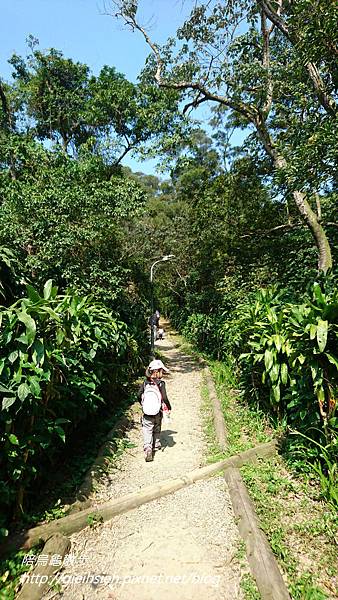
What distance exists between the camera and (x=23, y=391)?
2.62 metres

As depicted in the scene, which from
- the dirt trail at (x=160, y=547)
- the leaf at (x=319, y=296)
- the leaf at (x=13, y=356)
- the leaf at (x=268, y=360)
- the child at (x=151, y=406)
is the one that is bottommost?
the dirt trail at (x=160, y=547)

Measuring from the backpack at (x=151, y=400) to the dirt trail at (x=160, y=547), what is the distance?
0.77 meters

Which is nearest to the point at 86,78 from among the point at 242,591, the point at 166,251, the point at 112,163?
the point at 112,163

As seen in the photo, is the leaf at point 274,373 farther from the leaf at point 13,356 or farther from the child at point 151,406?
the leaf at point 13,356

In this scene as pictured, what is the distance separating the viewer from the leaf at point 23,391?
102 inches

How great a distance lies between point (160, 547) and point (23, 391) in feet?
6.27

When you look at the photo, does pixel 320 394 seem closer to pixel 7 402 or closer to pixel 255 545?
pixel 255 545

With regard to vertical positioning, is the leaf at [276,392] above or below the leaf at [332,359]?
below

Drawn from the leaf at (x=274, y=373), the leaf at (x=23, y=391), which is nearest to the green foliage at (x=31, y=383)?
the leaf at (x=23, y=391)

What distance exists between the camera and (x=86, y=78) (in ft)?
49.6

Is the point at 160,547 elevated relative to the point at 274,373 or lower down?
lower down

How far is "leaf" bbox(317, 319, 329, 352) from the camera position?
10.5 ft

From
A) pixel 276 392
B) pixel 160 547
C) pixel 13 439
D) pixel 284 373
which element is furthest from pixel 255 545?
pixel 13 439

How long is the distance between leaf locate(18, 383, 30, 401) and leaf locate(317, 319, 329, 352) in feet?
9.14
